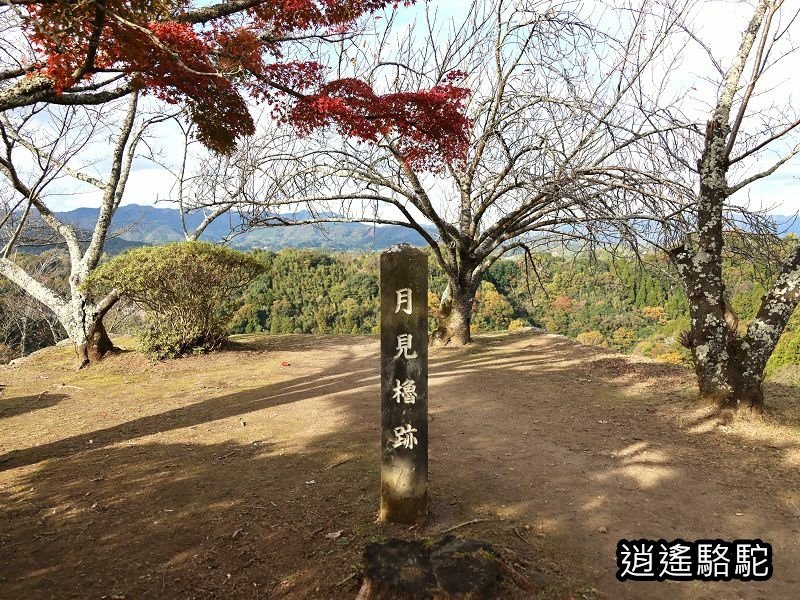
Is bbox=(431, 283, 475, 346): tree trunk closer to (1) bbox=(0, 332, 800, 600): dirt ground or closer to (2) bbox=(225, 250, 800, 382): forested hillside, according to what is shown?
(1) bbox=(0, 332, 800, 600): dirt ground

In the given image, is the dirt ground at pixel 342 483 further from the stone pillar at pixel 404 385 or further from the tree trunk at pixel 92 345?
the tree trunk at pixel 92 345

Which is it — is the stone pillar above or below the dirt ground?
above

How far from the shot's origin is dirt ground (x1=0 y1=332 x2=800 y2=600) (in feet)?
9.67

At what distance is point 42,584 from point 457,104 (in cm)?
731

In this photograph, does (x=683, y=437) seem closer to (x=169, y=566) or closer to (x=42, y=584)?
(x=169, y=566)

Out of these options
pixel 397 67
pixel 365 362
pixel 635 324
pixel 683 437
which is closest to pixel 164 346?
pixel 365 362

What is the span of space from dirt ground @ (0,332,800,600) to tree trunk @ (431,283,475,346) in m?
3.04

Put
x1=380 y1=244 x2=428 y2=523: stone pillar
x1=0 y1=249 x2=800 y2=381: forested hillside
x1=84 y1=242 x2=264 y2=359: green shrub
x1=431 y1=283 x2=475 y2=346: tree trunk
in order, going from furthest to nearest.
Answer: x1=0 y1=249 x2=800 y2=381: forested hillside, x1=431 y1=283 x2=475 y2=346: tree trunk, x1=84 y1=242 x2=264 y2=359: green shrub, x1=380 y1=244 x2=428 y2=523: stone pillar

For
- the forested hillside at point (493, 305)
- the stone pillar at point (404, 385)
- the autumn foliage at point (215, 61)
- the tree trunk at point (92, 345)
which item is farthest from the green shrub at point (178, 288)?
the forested hillside at point (493, 305)

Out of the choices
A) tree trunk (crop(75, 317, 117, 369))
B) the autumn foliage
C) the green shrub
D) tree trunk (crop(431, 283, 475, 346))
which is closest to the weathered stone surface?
the autumn foliage

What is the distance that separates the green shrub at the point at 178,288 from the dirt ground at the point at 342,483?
7.32ft

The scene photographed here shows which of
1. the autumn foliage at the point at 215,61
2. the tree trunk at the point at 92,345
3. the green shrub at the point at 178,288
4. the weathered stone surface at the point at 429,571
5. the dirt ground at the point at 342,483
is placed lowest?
the dirt ground at the point at 342,483

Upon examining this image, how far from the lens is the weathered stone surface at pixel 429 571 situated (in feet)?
7.82

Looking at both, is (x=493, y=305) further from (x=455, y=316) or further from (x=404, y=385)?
(x=404, y=385)
